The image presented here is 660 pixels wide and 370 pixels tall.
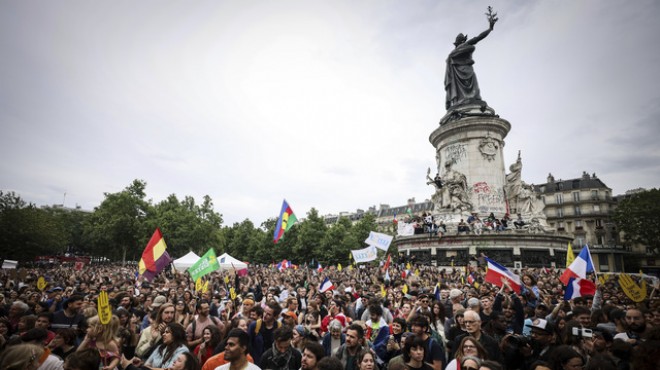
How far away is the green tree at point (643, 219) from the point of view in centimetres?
5091

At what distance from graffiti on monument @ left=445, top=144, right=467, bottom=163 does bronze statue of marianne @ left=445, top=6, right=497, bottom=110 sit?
17.8 ft

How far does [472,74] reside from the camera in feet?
117

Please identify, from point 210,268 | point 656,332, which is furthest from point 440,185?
point 656,332

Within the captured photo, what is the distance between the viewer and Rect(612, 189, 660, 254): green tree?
50906 millimetres

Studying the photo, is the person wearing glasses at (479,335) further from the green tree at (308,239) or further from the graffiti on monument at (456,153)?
the green tree at (308,239)

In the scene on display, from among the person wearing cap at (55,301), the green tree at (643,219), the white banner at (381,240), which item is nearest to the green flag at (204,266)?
the person wearing cap at (55,301)

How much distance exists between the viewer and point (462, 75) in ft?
116

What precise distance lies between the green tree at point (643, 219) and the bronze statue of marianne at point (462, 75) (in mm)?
39554

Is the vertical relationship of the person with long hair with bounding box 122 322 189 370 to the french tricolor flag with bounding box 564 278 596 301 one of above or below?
below

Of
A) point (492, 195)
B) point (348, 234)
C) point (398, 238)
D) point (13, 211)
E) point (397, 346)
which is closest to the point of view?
point (397, 346)

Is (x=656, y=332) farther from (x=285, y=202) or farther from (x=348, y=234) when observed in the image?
(x=348, y=234)

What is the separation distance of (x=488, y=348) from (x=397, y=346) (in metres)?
1.43

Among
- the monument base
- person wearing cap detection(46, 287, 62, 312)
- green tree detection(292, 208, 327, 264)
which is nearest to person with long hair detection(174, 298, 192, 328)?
person wearing cap detection(46, 287, 62, 312)

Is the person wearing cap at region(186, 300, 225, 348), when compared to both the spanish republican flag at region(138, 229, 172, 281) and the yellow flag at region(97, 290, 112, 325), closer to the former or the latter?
the yellow flag at region(97, 290, 112, 325)
